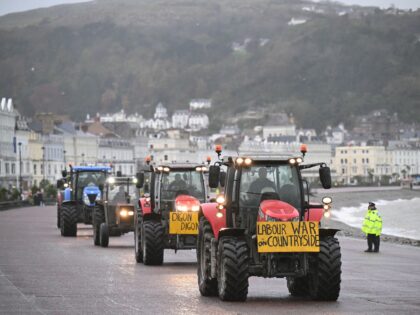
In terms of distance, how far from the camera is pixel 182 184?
117 ft

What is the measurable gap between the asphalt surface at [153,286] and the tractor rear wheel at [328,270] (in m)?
0.23

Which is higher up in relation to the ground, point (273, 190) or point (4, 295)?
point (273, 190)

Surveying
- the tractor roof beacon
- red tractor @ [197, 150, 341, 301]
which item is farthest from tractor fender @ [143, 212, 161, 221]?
red tractor @ [197, 150, 341, 301]

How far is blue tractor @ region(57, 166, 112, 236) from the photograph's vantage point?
50.9 m

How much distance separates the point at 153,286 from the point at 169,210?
8.03m

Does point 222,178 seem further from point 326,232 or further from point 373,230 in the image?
point 373,230

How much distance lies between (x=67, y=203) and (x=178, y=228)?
58.9 ft

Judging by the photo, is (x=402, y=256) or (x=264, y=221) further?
(x=402, y=256)

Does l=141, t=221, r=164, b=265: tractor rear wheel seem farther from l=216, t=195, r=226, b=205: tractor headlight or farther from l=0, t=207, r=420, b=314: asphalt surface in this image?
l=216, t=195, r=226, b=205: tractor headlight

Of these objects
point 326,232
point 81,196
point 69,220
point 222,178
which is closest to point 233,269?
point 326,232

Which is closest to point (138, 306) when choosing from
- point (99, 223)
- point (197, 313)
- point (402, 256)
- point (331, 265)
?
point (197, 313)

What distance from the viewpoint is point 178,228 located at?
33531mm

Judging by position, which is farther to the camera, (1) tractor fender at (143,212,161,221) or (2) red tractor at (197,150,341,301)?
(1) tractor fender at (143,212,161,221)

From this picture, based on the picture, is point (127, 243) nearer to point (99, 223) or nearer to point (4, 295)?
point (99, 223)
